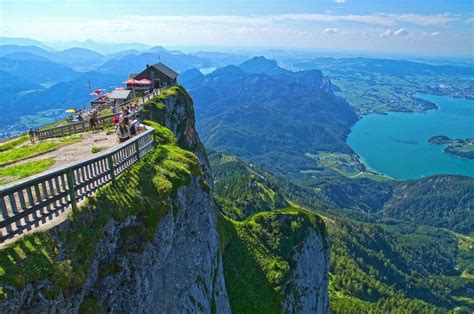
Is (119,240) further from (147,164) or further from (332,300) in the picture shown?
(332,300)

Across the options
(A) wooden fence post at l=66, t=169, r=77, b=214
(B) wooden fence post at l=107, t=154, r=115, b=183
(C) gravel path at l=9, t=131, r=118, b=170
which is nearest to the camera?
(A) wooden fence post at l=66, t=169, r=77, b=214

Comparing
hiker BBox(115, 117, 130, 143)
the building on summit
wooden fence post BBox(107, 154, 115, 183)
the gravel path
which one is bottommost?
the building on summit

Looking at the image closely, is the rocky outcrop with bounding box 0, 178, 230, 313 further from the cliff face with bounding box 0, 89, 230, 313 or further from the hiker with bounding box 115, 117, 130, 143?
the hiker with bounding box 115, 117, 130, 143

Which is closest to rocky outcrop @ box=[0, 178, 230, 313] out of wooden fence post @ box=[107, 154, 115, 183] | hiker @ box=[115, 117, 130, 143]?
wooden fence post @ box=[107, 154, 115, 183]

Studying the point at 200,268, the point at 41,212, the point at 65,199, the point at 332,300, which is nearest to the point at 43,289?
the point at 41,212

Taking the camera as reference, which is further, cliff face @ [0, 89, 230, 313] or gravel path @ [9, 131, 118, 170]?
gravel path @ [9, 131, 118, 170]
